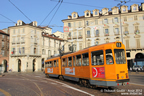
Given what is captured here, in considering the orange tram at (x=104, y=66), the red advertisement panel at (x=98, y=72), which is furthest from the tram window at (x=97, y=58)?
the red advertisement panel at (x=98, y=72)

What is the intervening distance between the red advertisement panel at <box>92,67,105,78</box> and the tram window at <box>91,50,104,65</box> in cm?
33

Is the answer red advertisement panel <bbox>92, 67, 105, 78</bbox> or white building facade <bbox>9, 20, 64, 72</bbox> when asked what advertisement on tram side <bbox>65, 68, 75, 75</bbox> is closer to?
red advertisement panel <bbox>92, 67, 105, 78</bbox>

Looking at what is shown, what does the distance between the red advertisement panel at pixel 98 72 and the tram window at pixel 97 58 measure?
326mm

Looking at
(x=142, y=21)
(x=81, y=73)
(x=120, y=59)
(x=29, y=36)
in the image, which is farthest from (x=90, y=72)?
(x=29, y=36)

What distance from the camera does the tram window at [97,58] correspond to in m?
9.02

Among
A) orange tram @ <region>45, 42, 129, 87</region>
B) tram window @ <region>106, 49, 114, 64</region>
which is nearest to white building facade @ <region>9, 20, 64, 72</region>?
orange tram @ <region>45, 42, 129, 87</region>

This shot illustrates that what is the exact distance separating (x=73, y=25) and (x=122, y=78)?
32.1m

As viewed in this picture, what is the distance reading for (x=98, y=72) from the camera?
9070 millimetres

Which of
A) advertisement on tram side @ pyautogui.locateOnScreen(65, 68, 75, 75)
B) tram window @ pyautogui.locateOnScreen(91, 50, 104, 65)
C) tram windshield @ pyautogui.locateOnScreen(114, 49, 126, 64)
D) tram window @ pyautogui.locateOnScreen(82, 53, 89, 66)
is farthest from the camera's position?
advertisement on tram side @ pyautogui.locateOnScreen(65, 68, 75, 75)

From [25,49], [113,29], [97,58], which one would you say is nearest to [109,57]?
[97,58]

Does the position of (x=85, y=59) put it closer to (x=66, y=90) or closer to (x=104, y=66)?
(x=104, y=66)

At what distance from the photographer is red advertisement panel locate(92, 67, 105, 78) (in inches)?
345

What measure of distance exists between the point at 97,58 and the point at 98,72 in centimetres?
89

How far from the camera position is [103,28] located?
37.2m
